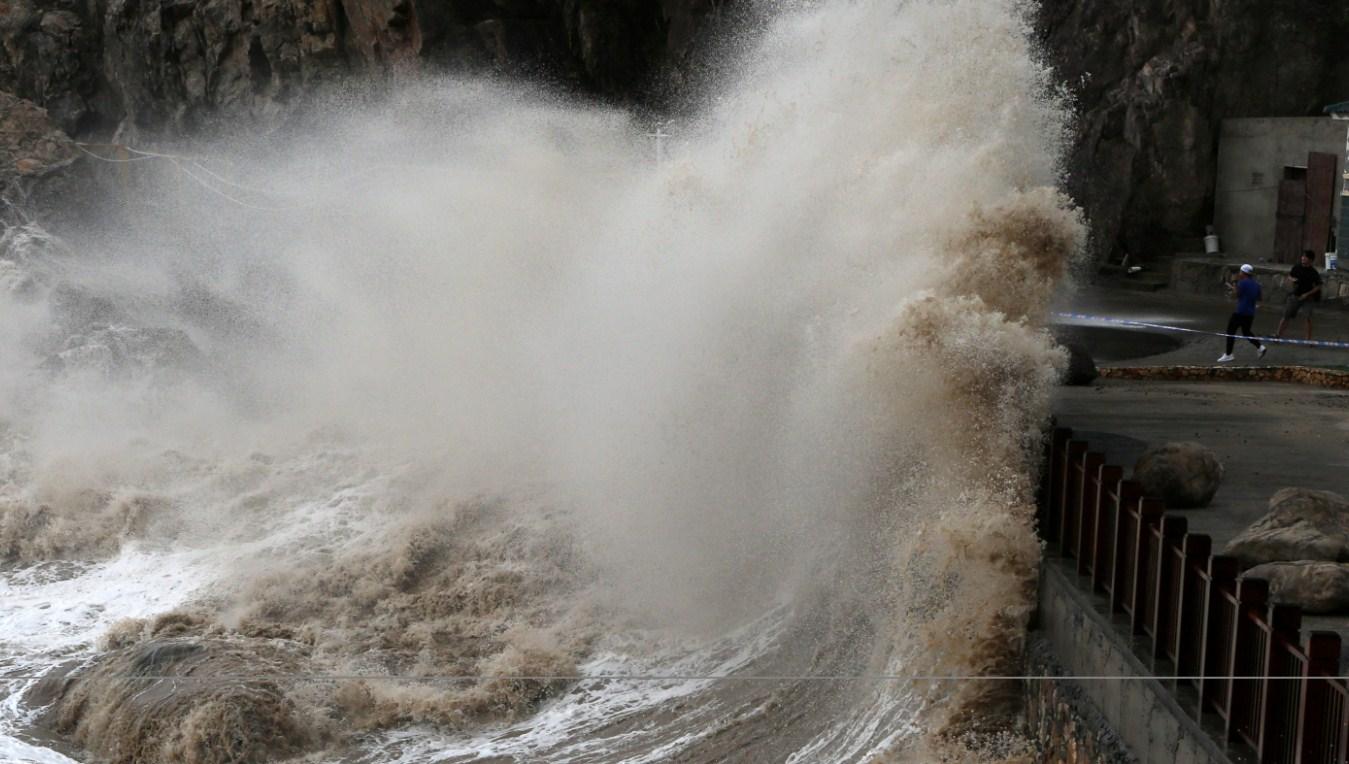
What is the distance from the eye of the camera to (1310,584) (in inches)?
266

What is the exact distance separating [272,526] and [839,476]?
5.81m

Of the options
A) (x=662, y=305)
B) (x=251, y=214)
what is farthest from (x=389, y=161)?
(x=662, y=305)

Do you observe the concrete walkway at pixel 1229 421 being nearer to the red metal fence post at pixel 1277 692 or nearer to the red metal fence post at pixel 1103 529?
the red metal fence post at pixel 1103 529

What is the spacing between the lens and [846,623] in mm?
9273

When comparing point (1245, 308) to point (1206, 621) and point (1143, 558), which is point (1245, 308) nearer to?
point (1143, 558)

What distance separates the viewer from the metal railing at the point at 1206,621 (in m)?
5.07

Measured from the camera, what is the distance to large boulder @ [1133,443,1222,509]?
28.7ft

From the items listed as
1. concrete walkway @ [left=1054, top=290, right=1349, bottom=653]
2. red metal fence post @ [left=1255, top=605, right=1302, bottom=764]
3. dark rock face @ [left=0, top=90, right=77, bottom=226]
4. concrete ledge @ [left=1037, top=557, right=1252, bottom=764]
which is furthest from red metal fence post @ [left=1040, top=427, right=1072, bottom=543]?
dark rock face @ [left=0, top=90, right=77, bottom=226]

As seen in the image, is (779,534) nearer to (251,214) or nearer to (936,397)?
(936,397)

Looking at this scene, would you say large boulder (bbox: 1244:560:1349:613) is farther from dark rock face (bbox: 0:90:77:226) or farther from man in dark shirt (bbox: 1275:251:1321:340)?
dark rock face (bbox: 0:90:77:226)

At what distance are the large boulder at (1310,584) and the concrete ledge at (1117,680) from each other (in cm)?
71

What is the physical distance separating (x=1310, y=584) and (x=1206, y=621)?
1.11 meters

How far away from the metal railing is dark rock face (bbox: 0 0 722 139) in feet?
58.6

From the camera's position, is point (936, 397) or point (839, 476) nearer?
point (936, 397)
